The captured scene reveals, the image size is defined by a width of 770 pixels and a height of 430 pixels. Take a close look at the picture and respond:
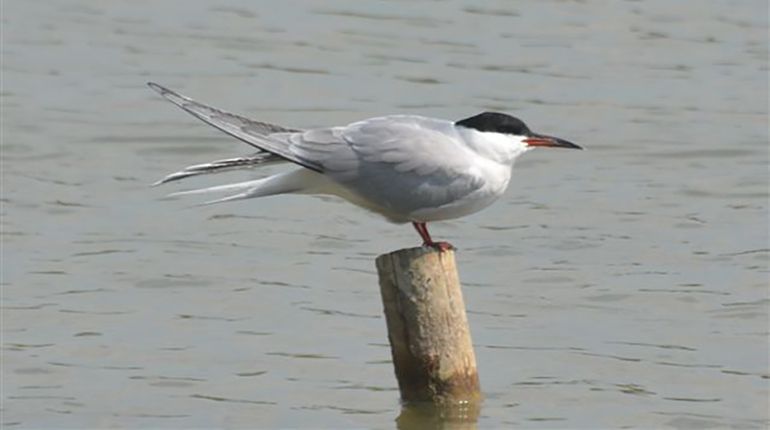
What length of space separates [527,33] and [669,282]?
541 cm

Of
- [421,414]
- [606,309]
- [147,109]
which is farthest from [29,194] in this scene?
[421,414]

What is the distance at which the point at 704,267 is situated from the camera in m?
9.31

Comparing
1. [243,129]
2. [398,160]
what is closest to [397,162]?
[398,160]

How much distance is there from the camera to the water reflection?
21.7 feet

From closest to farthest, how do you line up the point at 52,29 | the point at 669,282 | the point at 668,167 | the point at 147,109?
the point at 669,282 → the point at 668,167 → the point at 147,109 → the point at 52,29

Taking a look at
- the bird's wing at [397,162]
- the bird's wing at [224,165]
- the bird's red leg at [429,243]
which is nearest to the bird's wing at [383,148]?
the bird's wing at [397,162]

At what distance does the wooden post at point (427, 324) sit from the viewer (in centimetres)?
618

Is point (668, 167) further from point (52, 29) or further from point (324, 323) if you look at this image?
point (52, 29)

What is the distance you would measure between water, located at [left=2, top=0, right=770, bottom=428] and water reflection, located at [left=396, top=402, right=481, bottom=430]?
0.38 feet

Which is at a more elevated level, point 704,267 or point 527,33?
point 527,33

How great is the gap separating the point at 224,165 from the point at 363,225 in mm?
3738

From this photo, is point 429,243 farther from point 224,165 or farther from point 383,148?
point 224,165

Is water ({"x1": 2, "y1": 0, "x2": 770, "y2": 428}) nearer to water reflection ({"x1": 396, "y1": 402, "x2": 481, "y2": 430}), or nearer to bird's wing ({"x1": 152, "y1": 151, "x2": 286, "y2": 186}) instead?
water reflection ({"x1": 396, "y1": 402, "x2": 481, "y2": 430})

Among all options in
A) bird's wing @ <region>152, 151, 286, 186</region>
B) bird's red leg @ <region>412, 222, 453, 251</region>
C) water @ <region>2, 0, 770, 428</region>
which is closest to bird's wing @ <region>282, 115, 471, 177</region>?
bird's wing @ <region>152, 151, 286, 186</region>
